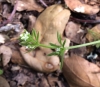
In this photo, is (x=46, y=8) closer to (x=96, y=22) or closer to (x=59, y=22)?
(x=59, y=22)

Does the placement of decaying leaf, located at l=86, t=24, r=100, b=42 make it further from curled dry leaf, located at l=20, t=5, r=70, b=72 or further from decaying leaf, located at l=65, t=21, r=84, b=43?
curled dry leaf, located at l=20, t=5, r=70, b=72

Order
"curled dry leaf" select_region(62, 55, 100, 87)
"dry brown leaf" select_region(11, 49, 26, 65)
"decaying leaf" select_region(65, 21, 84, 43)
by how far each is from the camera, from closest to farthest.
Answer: "curled dry leaf" select_region(62, 55, 100, 87) < "dry brown leaf" select_region(11, 49, 26, 65) < "decaying leaf" select_region(65, 21, 84, 43)

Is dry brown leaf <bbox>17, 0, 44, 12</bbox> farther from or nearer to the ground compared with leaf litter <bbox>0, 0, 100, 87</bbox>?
farther from the ground

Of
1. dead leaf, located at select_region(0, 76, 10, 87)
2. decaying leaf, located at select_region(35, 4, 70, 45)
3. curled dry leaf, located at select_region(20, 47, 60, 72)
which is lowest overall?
dead leaf, located at select_region(0, 76, 10, 87)

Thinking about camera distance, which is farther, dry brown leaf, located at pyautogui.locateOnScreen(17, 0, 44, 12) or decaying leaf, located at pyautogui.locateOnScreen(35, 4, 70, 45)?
dry brown leaf, located at pyautogui.locateOnScreen(17, 0, 44, 12)

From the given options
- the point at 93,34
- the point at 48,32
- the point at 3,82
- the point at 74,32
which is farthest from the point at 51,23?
the point at 3,82

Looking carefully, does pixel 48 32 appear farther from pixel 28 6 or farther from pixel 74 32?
pixel 28 6

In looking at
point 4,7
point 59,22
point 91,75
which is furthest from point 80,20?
point 4,7

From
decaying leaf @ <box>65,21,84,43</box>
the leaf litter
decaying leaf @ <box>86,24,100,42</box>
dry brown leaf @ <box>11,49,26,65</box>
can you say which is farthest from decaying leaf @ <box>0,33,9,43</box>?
decaying leaf @ <box>86,24,100,42</box>
